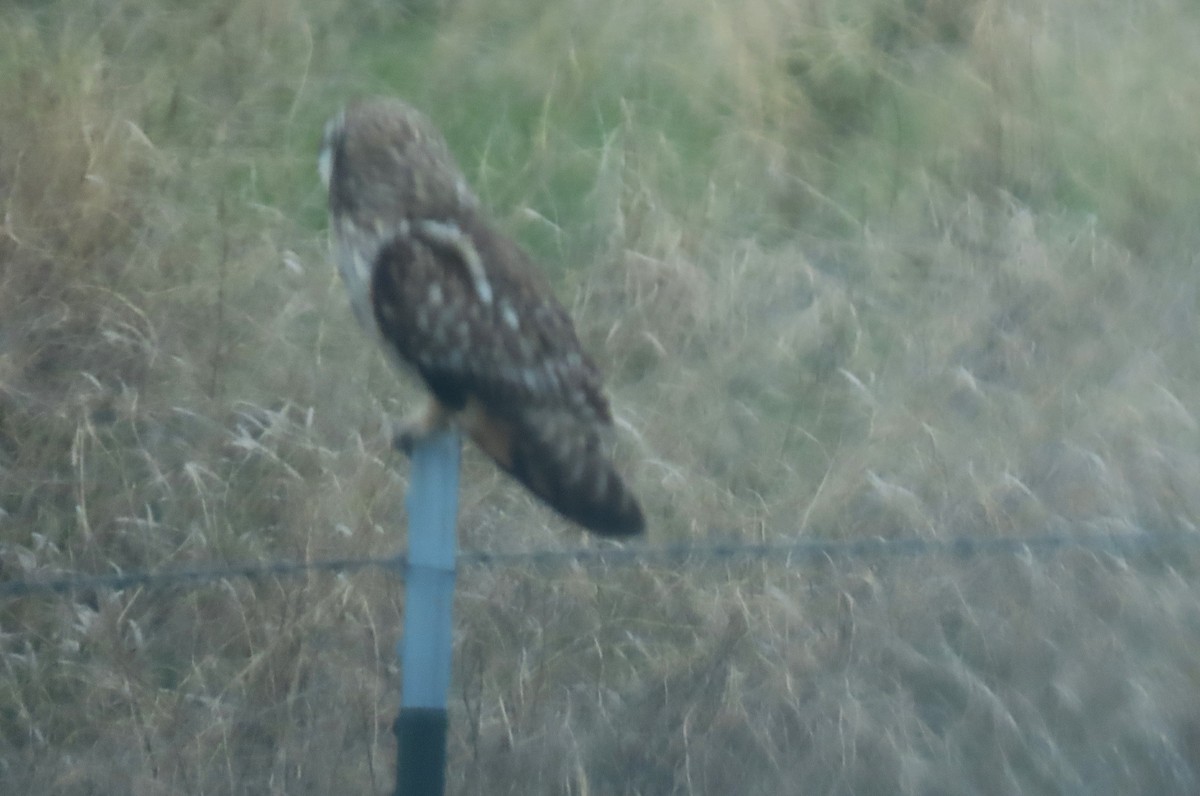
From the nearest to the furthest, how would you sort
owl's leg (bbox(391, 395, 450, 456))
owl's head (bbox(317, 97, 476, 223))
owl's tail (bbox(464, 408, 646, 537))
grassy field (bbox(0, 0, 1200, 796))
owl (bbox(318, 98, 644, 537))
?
1. owl's tail (bbox(464, 408, 646, 537))
2. owl (bbox(318, 98, 644, 537))
3. owl's leg (bbox(391, 395, 450, 456))
4. owl's head (bbox(317, 97, 476, 223))
5. grassy field (bbox(0, 0, 1200, 796))

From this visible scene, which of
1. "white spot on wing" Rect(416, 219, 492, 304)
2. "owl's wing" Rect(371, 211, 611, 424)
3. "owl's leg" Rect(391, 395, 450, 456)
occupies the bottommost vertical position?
"owl's leg" Rect(391, 395, 450, 456)

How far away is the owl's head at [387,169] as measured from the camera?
286 centimetres

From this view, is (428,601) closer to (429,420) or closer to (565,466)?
(565,466)

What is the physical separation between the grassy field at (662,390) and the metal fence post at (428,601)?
1.31 metres

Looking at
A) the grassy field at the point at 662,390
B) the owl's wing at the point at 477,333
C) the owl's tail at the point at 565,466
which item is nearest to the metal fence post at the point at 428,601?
the owl's tail at the point at 565,466

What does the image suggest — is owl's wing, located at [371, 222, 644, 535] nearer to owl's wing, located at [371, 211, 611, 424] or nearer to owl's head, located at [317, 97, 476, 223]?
owl's wing, located at [371, 211, 611, 424]

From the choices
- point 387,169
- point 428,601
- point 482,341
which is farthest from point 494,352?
point 428,601

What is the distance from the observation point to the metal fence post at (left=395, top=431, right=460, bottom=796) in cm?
193

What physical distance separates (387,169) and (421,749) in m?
1.26

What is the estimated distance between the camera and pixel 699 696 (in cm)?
344

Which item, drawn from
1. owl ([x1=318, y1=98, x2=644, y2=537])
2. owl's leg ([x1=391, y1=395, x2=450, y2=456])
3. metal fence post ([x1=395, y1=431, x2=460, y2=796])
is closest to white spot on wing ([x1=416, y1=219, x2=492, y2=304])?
owl ([x1=318, y1=98, x2=644, y2=537])

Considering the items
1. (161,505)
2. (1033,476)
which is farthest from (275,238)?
(1033,476)

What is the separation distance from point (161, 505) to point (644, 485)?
117cm

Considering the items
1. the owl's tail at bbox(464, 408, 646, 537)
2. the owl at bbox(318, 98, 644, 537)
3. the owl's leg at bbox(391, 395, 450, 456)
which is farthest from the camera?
the owl's leg at bbox(391, 395, 450, 456)
